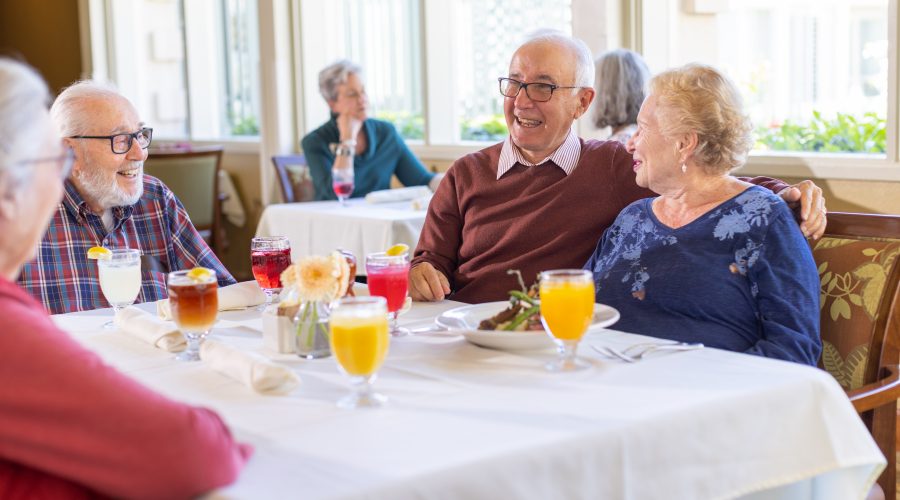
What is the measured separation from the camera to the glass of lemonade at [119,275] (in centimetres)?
193

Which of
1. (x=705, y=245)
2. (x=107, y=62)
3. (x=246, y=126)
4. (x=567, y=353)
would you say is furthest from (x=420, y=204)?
(x=107, y=62)

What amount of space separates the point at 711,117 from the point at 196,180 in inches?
170

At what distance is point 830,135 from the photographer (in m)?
3.88

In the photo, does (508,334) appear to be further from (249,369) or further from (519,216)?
(519,216)

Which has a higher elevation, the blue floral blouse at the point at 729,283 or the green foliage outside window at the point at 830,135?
the green foliage outside window at the point at 830,135

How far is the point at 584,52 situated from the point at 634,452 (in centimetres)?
167

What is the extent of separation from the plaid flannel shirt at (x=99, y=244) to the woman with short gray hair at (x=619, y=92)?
5.79 ft

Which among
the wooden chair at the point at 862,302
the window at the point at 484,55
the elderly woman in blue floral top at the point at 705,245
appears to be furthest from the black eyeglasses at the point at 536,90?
the window at the point at 484,55

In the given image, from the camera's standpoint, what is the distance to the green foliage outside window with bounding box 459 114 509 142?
5.55m

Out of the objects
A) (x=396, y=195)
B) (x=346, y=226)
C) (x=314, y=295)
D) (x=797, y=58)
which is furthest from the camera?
(x=396, y=195)

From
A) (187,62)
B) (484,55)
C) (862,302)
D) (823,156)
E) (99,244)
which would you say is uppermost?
(187,62)

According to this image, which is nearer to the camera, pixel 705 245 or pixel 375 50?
pixel 705 245

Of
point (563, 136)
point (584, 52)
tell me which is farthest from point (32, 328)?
point (584, 52)

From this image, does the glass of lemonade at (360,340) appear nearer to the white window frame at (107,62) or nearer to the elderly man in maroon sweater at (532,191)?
the elderly man in maroon sweater at (532,191)
